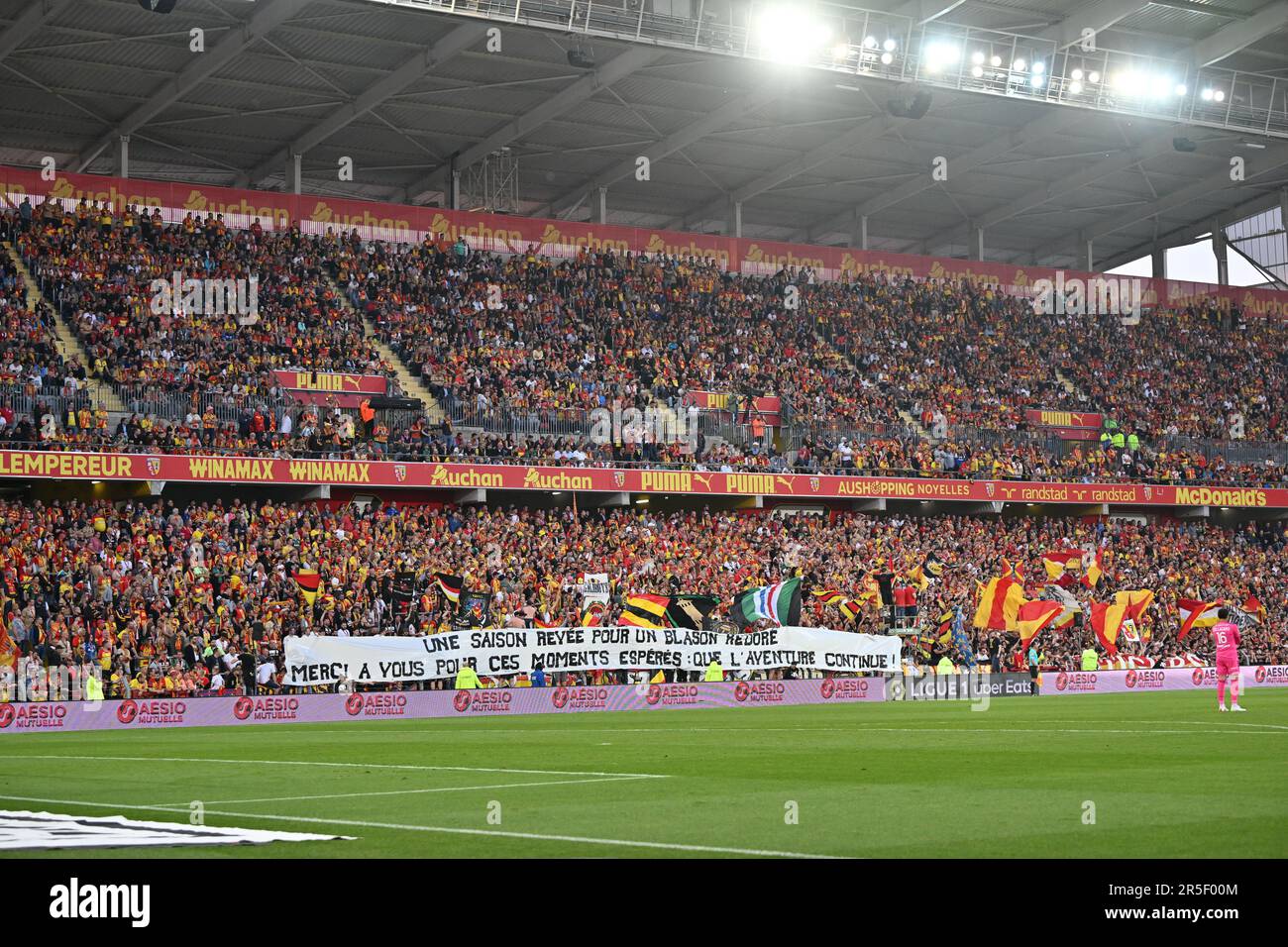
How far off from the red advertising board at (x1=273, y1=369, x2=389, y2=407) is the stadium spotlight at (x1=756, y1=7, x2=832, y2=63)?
47.1 feet

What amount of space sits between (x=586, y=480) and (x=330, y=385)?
7.70 meters

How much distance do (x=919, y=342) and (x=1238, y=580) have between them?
45.5ft

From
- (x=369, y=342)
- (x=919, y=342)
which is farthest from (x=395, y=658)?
(x=919, y=342)

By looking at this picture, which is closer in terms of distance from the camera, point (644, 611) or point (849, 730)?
point (849, 730)

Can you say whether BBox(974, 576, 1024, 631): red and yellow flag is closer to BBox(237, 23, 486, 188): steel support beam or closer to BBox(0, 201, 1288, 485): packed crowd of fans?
BBox(0, 201, 1288, 485): packed crowd of fans

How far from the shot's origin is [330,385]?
4453cm

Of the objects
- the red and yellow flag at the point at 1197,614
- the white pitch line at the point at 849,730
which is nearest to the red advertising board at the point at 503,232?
the red and yellow flag at the point at 1197,614

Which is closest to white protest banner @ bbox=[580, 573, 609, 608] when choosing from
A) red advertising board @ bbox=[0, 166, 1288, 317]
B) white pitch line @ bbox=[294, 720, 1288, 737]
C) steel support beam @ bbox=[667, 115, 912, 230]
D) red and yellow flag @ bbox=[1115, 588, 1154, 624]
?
white pitch line @ bbox=[294, 720, 1288, 737]

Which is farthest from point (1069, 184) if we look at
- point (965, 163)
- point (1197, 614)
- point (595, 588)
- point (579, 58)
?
point (595, 588)

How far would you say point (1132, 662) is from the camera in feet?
144

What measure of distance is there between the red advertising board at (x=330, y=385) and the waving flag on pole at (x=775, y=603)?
1313 cm

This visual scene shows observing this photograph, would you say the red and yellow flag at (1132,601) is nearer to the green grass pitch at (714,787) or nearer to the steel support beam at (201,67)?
the green grass pitch at (714,787)

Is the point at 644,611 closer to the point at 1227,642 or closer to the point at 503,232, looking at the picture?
the point at 1227,642
